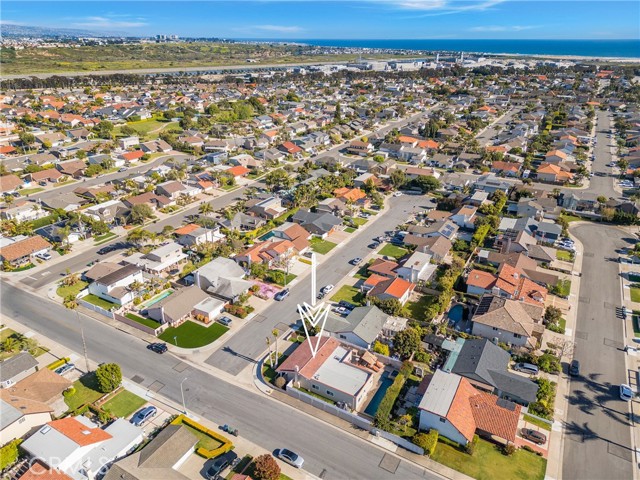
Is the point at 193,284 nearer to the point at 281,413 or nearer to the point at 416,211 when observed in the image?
the point at 281,413

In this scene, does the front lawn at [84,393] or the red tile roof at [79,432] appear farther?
the front lawn at [84,393]

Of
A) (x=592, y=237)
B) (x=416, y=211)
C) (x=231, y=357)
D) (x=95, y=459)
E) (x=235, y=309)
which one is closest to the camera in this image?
(x=95, y=459)

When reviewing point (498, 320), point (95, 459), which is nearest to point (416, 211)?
point (498, 320)

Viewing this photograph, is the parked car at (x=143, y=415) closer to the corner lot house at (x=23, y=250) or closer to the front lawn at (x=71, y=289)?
the front lawn at (x=71, y=289)

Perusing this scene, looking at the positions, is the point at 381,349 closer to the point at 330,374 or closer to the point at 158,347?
the point at 330,374

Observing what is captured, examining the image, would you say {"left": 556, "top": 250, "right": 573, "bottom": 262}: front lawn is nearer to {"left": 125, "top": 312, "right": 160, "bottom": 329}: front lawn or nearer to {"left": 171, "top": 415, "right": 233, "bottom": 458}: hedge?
{"left": 171, "top": 415, "right": 233, "bottom": 458}: hedge

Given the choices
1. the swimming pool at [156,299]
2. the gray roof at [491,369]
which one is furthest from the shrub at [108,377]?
the gray roof at [491,369]

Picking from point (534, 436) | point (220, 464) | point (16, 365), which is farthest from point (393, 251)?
point (16, 365)
